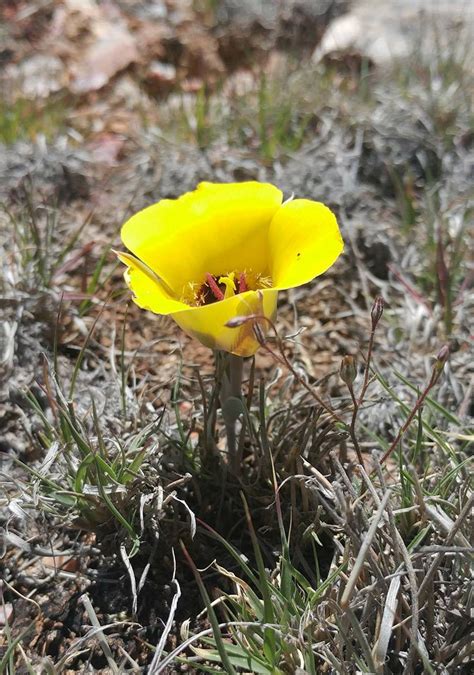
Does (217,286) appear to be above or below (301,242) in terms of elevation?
below

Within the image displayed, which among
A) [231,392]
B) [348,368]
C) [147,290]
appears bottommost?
[231,392]

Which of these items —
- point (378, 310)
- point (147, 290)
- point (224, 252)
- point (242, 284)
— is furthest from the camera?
point (224, 252)

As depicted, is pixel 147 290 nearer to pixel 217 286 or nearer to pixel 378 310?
pixel 217 286

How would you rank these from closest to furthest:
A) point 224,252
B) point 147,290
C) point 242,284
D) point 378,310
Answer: point 378,310 < point 147,290 < point 242,284 < point 224,252

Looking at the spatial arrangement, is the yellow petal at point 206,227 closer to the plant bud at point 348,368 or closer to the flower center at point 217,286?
the flower center at point 217,286

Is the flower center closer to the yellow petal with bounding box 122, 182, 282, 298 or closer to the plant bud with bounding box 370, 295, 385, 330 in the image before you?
the yellow petal with bounding box 122, 182, 282, 298

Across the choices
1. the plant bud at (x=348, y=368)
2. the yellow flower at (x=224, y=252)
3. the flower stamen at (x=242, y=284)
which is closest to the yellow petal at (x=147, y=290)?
the yellow flower at (x=224, y=252)

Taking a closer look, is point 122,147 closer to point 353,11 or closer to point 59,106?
point 59,106

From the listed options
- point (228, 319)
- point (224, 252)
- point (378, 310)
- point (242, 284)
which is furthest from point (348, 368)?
point (224, 252)
